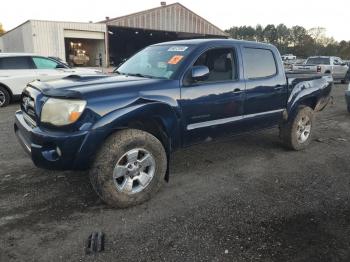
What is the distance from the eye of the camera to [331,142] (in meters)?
6.43

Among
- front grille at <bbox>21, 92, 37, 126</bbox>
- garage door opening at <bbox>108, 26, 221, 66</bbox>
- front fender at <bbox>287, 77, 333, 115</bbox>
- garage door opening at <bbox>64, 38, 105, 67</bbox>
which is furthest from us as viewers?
garage door opening at <bbox>108, 26, 221, 66</bbox>

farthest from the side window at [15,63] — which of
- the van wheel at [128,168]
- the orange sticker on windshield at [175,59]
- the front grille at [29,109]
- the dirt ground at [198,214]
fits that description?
the van wheel at [128,168]

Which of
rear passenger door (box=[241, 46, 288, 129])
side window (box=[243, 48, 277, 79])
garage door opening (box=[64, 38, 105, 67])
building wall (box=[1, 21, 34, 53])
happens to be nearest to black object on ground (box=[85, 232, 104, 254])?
rear passenger door (box=[241, 46, 288, 129])

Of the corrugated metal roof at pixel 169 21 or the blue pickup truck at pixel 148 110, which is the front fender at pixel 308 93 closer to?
the blue pickup truck at pixel 148 110

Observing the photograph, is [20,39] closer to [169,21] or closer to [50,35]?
[50,35]

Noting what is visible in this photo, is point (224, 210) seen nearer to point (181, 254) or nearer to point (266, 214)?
point (266, 214)

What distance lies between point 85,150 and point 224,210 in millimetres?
1619

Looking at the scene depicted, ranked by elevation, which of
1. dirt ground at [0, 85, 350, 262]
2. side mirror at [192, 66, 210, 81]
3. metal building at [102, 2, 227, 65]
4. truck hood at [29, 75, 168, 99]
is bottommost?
dirt ground at [0, 85, 350, 262]

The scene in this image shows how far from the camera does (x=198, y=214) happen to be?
3424 mm

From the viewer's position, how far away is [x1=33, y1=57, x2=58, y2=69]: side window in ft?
35.0

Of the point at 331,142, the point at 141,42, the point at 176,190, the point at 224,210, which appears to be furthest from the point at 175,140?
the point at 141,42

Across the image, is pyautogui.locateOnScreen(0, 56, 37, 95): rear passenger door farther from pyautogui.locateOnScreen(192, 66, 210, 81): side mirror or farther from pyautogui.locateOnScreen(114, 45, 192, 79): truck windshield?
pyautogui.locateOnScreen(192, 66, 210, 81): side mirror

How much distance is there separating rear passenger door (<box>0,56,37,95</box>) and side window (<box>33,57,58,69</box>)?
164 millimetres

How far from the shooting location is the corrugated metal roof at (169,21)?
2767 centimetres
